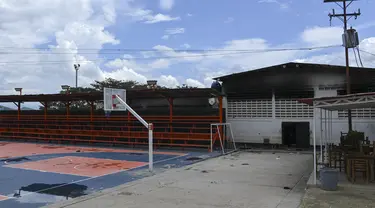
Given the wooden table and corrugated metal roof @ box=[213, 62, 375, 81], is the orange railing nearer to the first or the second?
corrugated metal roof @ box=[213, 62, 375, 81]

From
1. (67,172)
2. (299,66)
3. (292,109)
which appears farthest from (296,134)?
(67,172)

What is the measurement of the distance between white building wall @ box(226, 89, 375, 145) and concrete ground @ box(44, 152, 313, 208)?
5.42 metres

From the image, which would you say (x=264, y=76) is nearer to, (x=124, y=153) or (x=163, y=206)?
(x=124, y=153)

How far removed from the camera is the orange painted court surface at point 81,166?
12.2 m

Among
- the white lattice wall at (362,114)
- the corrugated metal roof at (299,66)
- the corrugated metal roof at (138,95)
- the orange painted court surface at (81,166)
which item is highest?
the corrugated metal roof at (299,66)

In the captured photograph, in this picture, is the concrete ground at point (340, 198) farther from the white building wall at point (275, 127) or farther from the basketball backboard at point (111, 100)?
the white building wall at point (275, 127)

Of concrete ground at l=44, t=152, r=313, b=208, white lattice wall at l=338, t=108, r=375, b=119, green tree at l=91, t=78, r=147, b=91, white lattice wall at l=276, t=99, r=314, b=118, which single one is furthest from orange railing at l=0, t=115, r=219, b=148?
green tree at l=91, t=78, r=147, b=91

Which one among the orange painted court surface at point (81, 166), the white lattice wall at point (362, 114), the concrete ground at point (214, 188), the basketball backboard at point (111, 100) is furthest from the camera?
the white lattice wall at point (362, 114)

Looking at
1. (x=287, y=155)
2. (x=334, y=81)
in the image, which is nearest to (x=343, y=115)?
(x=334, y=81)

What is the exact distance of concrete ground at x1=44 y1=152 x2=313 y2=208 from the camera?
298 inches

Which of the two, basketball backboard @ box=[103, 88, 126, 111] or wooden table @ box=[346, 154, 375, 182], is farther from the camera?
basketball backboard @ box=[103, 88, 126, 111]

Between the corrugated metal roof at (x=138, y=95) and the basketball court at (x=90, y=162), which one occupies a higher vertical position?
the corrugated metal roof at (x=138, y=95)

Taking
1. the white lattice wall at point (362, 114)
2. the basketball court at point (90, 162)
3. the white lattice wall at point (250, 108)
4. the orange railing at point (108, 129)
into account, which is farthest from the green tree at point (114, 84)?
the white lattice wall at point (362, 114)

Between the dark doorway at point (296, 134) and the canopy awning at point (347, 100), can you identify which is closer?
the canopy awning at point (347, 100)
